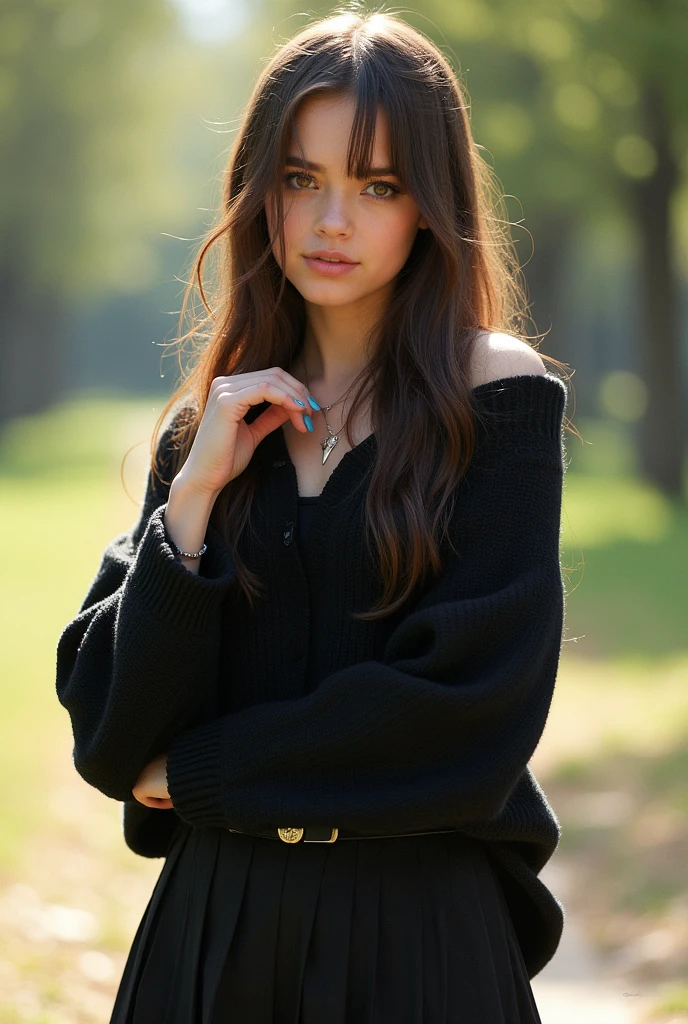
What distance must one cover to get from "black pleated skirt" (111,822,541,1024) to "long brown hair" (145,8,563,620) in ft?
1.49

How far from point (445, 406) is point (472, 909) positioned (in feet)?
2.89

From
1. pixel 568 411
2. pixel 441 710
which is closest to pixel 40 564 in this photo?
pixel 568 411

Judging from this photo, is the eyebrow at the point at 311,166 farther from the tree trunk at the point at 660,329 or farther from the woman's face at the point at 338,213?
the tree trunk at the point at 660,329

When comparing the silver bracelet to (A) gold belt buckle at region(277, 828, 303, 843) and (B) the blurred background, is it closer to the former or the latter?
(A) gold belt buckle at region(277, 828, 303, 843)

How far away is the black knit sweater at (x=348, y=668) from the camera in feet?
7.04

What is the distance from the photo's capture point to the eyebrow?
93.8 inches

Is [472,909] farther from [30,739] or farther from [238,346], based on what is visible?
[30,739]

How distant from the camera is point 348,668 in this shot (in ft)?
7.19

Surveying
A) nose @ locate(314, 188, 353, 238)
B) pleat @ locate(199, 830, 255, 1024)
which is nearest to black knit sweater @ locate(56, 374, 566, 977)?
pleat @ locate(199, 830, 255, 1024)

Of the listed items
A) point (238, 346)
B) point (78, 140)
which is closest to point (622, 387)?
point (78, 140)

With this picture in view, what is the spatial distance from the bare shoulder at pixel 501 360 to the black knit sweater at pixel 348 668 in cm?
4

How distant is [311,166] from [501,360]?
498 millimetres

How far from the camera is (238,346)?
2742mm

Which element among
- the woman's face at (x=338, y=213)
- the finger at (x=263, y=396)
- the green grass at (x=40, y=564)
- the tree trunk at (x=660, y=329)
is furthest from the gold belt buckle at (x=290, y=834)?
the tree trunk at (x=660, y=329)
